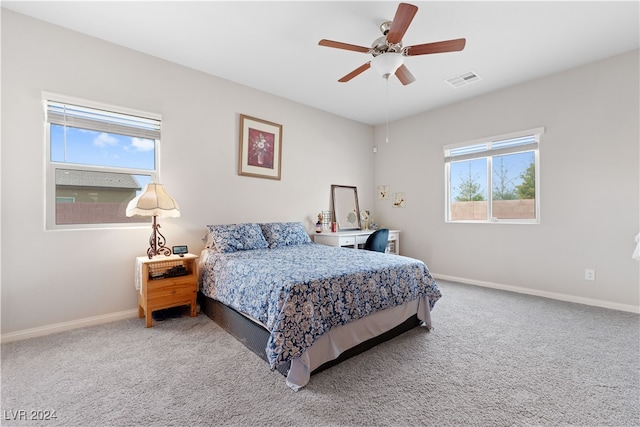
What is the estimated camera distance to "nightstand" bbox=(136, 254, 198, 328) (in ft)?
8.36

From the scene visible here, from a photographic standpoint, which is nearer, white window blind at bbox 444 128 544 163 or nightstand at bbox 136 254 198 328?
nightstand at bbox 136 254 198 328

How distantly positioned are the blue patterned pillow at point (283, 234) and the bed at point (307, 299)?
392 mm

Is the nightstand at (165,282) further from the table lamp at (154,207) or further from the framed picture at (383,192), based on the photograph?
the framed picture at (383,192)

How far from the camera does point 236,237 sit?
3102 millimetres

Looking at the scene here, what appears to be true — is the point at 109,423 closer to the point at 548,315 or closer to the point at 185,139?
the point at 185,139

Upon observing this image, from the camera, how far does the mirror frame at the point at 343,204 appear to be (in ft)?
15.4

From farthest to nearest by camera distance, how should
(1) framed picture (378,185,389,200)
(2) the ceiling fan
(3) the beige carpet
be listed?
(1) framed picture (378,185,389,200)
(2) the ceiling fan
(3) the beige carpet

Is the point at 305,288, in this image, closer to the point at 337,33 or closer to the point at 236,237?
the point at 236,237

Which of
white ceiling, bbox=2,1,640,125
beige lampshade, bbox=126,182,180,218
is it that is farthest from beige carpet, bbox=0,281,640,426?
white ceiling, bbox=2,1,640,125

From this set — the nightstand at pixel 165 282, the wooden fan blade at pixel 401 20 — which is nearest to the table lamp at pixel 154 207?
the nightstand at pixel 165 282

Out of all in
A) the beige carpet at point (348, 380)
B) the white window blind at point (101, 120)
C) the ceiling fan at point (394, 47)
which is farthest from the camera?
the white window blind at point (101, 120)

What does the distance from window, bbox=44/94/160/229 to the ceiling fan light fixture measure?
2317mm

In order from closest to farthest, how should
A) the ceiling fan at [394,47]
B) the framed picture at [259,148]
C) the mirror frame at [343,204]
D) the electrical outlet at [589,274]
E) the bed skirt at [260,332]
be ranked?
the bed skirt at [260,332]
the ceiling fan at [394,47]
the electrical outlet at [589,274]
the framed picture at [259,148]
the mirror frame at [343,204]

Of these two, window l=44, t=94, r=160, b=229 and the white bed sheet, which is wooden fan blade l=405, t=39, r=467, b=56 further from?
window l=44, t=94, r=160, b=229
